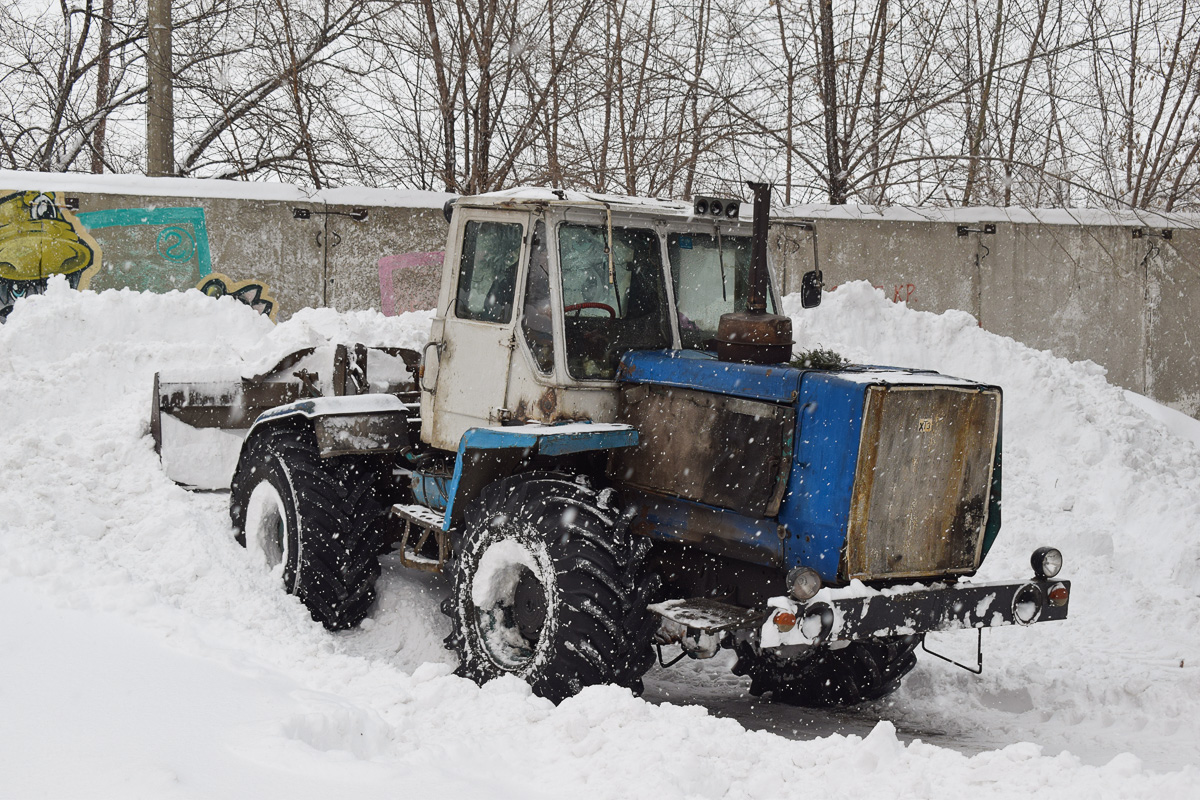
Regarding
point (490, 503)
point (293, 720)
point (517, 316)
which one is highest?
point (517, 316)

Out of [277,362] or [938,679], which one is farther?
[277,362]

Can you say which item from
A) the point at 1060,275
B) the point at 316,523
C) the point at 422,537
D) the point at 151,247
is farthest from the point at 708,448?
the point at 1060,275

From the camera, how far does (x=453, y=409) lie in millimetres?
6629

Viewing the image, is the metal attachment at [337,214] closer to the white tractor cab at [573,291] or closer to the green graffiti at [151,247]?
the green graffiti at [151,247]

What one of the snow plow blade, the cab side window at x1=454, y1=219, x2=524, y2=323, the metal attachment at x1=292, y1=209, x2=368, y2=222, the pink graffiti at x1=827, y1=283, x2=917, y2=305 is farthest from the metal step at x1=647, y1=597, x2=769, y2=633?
the pink graffiti at x1=827, y1=283, x2=917, y2=305

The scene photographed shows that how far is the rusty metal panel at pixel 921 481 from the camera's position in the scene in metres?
5.23

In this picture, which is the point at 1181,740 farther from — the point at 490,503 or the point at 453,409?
the point at 453,409

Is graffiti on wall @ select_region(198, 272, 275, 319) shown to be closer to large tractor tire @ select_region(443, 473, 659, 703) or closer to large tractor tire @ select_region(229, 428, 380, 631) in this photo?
large tractor tire @ select_region(229, 428, 380, 631)

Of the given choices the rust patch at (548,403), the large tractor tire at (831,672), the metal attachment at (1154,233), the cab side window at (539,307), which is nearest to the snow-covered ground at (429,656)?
the large tractor tire at (831,672)

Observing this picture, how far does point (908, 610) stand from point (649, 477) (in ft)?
4.61

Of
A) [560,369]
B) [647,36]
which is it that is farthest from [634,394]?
[647,36]

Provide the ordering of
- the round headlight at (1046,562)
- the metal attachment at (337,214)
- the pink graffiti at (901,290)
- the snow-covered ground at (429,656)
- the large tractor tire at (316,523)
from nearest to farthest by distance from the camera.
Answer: the snow-covered ground at (429,656) → the round headlight at (1046,562) → the large tractor tire at (316,523) → the metal attachment at (337,214) → the pink graffiti at (901,290)

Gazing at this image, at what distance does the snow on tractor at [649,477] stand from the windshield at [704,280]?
14mm

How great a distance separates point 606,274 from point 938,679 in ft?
9.57
